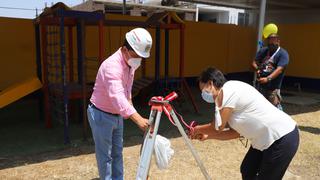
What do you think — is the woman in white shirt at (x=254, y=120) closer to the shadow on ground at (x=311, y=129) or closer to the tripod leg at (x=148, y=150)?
the tripod leg at (x=148, y=150)

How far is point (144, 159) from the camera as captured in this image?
8.66 ft

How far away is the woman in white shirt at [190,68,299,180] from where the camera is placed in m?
2.48

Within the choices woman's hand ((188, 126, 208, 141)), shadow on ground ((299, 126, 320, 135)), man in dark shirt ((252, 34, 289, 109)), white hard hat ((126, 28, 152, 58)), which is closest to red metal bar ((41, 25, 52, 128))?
man in dark shirt ((252, 34, 289, 109))

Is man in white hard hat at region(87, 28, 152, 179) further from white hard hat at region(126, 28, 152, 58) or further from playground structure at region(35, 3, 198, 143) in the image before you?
playground structure at region(35, 3, 198, 143)

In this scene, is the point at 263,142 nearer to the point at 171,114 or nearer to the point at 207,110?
the point at 171,114

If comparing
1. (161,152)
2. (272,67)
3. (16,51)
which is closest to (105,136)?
(161,152)

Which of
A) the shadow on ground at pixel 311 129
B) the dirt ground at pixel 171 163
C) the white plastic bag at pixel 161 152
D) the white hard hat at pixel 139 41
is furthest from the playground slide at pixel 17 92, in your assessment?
the shadow on ground at pixel 311 129

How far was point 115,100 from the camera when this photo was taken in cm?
282

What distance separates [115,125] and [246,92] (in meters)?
1.19

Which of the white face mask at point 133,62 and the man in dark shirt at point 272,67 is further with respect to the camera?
the man in dark shirt at point 272,67

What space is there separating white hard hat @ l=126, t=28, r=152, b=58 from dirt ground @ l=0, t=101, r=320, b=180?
182 centimetres

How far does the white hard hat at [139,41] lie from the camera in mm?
2785

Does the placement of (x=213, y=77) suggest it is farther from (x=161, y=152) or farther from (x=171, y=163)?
(x=171, y=163)

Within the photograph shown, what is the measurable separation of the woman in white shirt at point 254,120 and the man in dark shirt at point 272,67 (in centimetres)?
293
